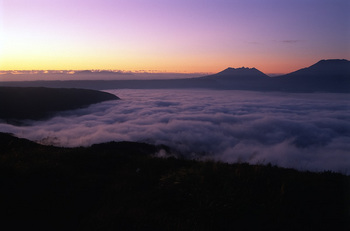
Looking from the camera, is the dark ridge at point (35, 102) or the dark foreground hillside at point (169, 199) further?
the dark ridge at point (35, 102)

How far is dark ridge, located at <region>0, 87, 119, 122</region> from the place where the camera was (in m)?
86.0

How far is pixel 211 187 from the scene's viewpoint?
20.5ft

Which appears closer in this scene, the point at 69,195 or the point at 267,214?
the point at 267,214

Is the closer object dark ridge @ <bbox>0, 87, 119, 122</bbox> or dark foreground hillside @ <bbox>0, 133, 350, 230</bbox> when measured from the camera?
dark foreground hillside @ <bbox>0, 133, 350, 230</bbox>

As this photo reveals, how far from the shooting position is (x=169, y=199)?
6051 millimetres

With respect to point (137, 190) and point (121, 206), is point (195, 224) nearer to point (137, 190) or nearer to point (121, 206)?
point (121, 206)

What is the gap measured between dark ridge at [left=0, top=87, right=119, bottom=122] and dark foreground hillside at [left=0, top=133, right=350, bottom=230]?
92.1m

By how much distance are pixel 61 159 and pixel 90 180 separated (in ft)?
8.45

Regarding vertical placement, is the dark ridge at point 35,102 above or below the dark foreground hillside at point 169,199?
below

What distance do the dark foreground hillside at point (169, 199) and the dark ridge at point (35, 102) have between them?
9211cm

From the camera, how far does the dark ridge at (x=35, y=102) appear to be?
282ft

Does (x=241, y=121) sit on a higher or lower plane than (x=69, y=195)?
lower

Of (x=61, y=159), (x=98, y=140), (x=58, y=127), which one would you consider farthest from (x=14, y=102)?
(x=61, y=159)

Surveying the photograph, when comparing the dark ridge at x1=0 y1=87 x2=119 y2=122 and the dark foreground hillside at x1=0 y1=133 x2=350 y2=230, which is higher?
the dark foreground hillside at x1=0 y1=133 x2=350 y2=230
